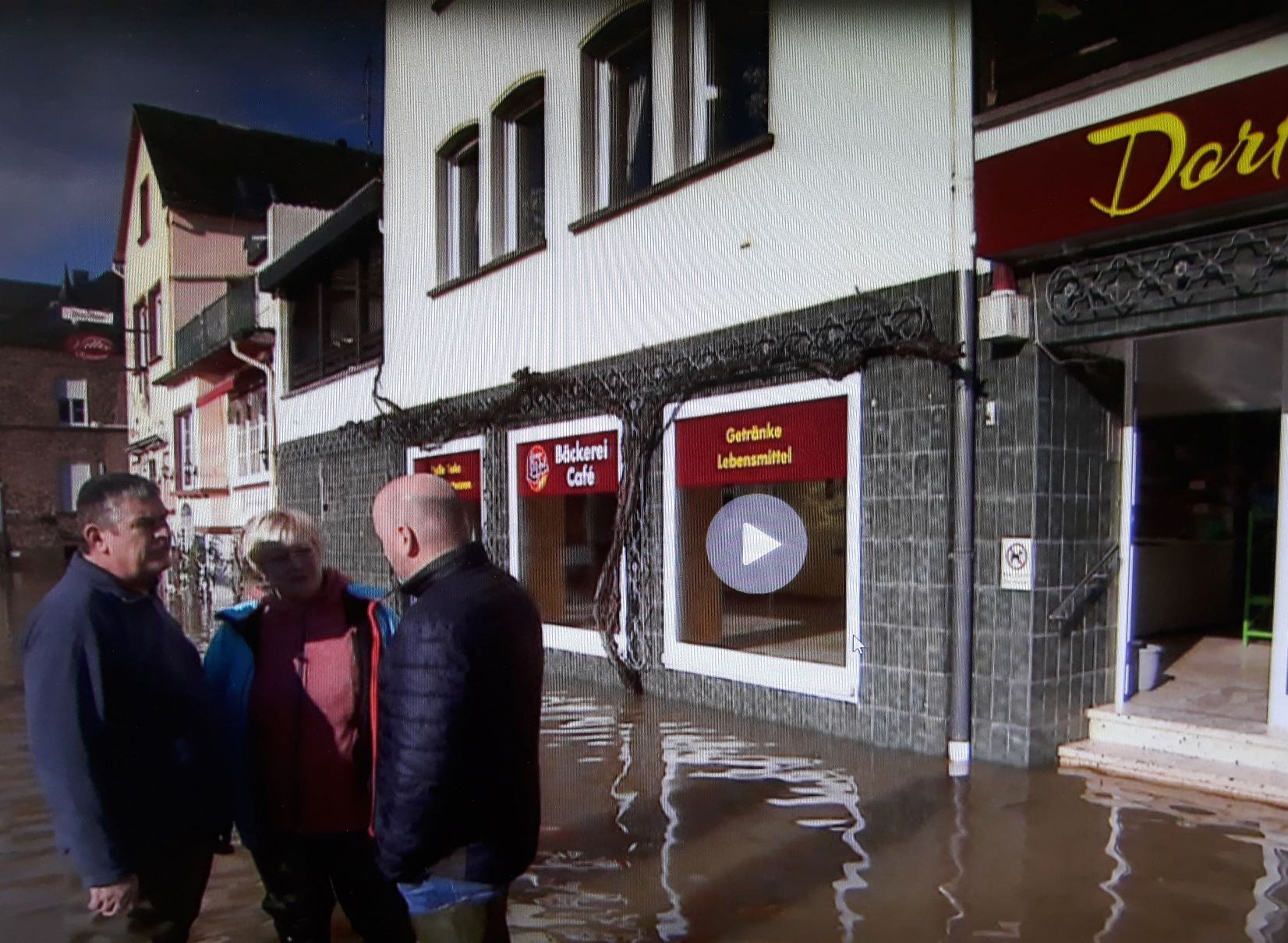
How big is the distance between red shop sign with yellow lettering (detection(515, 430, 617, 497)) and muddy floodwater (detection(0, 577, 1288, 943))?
3003 millimetres

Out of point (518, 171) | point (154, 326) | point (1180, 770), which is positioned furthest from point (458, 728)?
point (518, 171)

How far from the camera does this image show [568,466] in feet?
28.1

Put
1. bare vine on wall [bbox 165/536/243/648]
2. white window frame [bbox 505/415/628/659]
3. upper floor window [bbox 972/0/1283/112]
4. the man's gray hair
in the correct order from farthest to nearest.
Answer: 1. white window frame [bbox 505/415/628/659]
2. bare vine on wall [bbox 165/536/243/648]
3. upper floor window [bbox 972/0/1283/112]
4. the man's gray hair

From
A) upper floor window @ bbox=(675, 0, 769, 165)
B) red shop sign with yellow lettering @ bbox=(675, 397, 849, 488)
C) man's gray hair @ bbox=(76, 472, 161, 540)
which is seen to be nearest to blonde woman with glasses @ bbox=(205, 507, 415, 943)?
man's gray hair @ bbox=(76, 472, 161, 540)

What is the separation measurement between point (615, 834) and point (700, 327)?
12.9 ft

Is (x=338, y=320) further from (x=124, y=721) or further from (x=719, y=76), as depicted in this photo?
(x=124, y=721)

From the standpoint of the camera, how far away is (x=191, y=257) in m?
4.08

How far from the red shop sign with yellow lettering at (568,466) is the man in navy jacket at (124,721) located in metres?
5.58

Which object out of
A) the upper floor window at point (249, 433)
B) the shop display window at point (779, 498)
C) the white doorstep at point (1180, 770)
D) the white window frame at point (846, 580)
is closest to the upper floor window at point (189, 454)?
the upper floor window at point (249, 433)

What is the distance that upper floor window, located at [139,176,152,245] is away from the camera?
2.48 meters

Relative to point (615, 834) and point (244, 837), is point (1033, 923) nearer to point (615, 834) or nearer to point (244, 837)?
point (615, 834)

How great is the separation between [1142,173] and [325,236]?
34.6 feet
